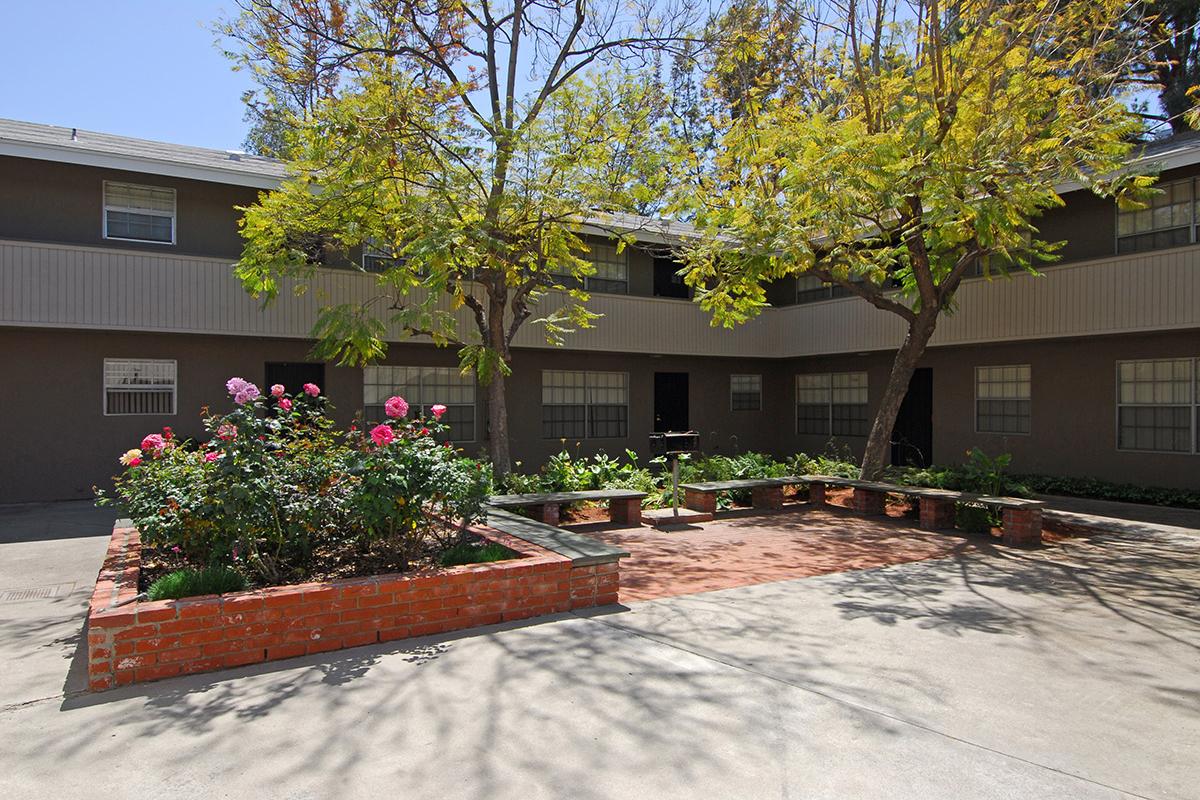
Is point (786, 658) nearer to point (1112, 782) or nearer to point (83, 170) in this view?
point (1112, 782)

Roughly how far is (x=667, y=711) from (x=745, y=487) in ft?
26.9

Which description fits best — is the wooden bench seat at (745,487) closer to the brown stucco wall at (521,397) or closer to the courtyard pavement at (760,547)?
the courtyard pavement at (760,547)

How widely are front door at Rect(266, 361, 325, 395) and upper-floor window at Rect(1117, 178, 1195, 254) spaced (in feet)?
47.5

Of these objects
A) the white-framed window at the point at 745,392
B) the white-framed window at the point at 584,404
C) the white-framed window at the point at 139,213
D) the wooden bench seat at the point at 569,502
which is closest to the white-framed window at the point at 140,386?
the white-framed window at the point at 139,213

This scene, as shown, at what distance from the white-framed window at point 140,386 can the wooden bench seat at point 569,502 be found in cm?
663

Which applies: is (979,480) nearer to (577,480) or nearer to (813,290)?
(577,480)

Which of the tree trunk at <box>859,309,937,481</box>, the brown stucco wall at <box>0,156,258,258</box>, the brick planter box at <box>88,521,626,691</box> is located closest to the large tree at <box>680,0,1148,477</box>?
the tree trunk at <box>859,309,937,481</box>

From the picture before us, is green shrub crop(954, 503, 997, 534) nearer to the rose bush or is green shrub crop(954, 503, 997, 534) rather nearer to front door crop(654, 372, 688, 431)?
the rose bush

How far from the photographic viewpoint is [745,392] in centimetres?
2009

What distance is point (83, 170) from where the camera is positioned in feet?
41.7

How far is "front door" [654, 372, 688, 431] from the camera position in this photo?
18781 mm

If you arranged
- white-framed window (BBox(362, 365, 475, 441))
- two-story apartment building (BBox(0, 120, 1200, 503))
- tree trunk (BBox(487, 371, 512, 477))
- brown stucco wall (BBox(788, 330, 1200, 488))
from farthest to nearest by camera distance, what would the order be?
1. white-framed window (BBox(362, 365, 475, 441))
2. brown stucco wall (BBox(788, 330, 1200, 488))
3. tree trunk (BBox(487, 371, 512, 477))
4. two-story apartment building (BBox(0, 120, 1200, 503))

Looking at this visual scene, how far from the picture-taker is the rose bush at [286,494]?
18.0 feet

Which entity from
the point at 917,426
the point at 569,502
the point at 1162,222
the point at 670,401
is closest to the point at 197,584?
the point at 569,502
